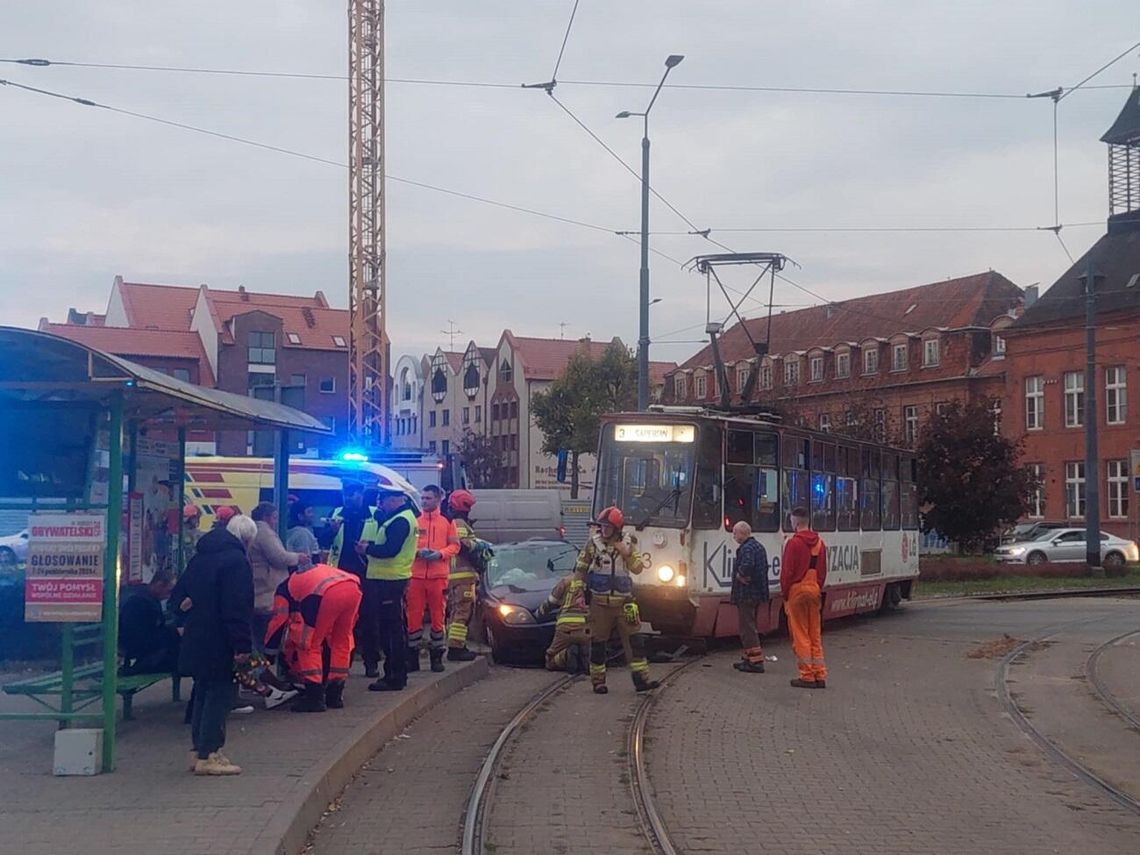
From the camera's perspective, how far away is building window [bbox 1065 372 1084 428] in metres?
56.8

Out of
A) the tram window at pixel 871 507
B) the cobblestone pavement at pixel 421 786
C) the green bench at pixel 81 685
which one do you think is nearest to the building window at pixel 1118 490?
the tram window at pixel 871 507

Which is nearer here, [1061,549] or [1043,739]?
[1043,739]

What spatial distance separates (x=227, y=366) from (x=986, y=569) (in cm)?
Answer: 4342

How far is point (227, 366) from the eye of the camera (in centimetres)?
6844

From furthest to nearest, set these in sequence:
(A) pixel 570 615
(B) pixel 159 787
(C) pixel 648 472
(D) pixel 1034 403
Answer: (D) pixel 1034 403, (C) pixel 648 472, (A) pixel 570 615, (B) pixel 159 787

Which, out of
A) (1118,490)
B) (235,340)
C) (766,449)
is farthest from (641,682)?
(235,340)

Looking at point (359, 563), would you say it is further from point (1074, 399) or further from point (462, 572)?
point (1074, 399)

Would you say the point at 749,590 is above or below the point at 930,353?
below

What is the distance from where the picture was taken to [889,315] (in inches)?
2751

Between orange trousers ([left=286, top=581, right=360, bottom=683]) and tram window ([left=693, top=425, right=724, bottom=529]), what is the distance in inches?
272

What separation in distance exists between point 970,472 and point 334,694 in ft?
105

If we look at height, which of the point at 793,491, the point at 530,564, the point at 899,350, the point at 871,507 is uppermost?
the point at 899,350

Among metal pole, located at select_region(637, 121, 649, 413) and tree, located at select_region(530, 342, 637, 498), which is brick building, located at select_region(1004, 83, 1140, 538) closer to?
tree, located at select_region(530, 342, 637, 498)

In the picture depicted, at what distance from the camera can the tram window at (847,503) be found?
21.2 meters
